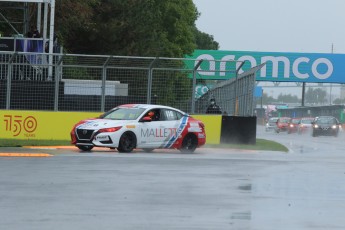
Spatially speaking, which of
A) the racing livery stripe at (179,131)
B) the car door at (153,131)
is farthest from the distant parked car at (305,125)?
the car door at (153,131)

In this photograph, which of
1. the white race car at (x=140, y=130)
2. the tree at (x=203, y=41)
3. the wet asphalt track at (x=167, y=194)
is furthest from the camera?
the tree at (x=203, y=41)

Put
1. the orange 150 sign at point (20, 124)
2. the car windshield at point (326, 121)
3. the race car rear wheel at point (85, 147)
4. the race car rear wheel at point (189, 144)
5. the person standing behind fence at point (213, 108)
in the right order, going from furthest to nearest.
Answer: the car windshield at point (326, 121) < the person standing behind fence at point (213, 108) < the orange 150 sign at point (20, 124) < the race car rear wheel at point (189, 144) < the race car rear wheel at point (85, 147)

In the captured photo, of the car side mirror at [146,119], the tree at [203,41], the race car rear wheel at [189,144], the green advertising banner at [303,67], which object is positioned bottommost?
the race car rear wheel at [189,144]

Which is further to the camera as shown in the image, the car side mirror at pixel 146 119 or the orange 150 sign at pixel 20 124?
the orange 150 sign at pixel 20 124

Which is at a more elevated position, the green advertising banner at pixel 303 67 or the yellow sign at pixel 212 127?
the green advertising banner at pixel 303 67

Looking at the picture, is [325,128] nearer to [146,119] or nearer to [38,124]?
[38,124]

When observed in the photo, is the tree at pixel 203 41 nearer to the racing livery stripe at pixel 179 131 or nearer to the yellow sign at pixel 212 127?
the yellow sign at pixel 212 127

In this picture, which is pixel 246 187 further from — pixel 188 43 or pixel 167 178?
pixel 188 43

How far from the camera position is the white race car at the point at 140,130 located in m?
26.0

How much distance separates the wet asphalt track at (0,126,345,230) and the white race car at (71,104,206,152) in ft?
11.0

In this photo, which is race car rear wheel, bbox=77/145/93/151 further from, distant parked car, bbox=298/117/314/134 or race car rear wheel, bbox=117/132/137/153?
distant parked car, bbox=298/117/314/134

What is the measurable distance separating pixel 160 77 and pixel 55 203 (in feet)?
66.0

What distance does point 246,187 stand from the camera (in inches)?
614

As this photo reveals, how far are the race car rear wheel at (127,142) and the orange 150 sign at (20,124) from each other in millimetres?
5964
